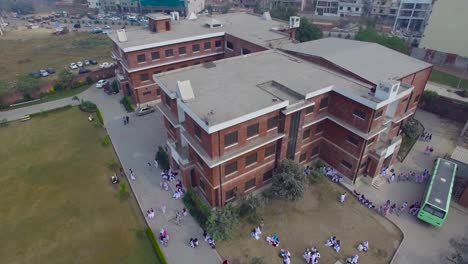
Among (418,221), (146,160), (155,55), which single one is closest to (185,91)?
(146,160)

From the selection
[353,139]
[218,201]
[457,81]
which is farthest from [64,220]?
[457,81]

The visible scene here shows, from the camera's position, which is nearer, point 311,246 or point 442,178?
point 311,246

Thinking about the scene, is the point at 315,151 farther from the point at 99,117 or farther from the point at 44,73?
the point at 44,73

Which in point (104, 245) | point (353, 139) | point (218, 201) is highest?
point (353, 139)

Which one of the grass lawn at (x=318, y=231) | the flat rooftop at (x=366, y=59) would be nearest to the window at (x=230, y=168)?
the grass lawn at (x=318, y=231)

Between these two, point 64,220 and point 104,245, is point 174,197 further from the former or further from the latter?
point 64,220

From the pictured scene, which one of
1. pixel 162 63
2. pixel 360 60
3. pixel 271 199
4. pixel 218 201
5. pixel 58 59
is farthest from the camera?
pixel 58 59
